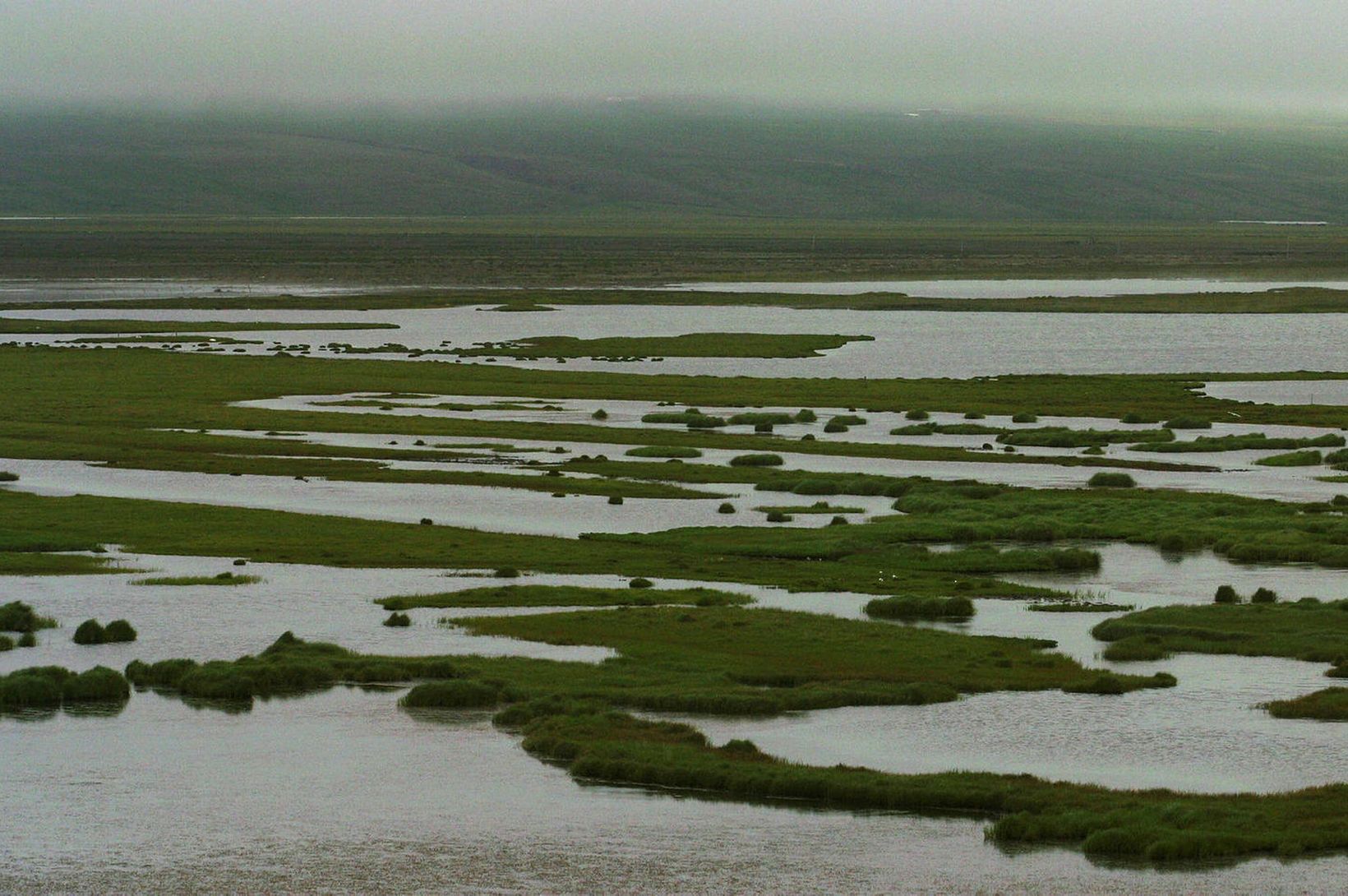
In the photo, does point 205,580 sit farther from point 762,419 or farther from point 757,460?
point 762,419

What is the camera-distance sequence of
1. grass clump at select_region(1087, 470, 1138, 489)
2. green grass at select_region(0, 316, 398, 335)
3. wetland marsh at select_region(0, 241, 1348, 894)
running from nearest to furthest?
1. wetland marsh at select_region(0, 241, 1348, 894)
2. grass clump at select_region(1087, 470, 1138, 489)
3. green grass at select_region(0, 316, 398, 335)

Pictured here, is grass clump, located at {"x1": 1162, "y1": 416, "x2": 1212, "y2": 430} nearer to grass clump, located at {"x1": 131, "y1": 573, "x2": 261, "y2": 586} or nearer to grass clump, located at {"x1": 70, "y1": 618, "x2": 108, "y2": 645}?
grass clump, located at {"x1": 131, "y1": 573, "x2": 261, "y2": 586}

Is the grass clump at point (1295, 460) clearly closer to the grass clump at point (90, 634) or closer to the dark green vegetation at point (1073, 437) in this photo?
the dark green vegetation at point (1073, 437)

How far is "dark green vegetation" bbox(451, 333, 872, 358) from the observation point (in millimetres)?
135875

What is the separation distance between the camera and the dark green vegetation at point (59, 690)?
139ft

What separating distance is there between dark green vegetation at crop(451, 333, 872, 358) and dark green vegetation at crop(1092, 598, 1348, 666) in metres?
86.3

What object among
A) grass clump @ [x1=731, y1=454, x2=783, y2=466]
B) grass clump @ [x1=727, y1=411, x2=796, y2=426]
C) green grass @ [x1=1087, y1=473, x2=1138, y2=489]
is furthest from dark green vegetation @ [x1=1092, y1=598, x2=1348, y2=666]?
grass clump @ [x1=727, y1=411, x2=796, y2=426]

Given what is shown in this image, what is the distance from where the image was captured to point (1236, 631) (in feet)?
156

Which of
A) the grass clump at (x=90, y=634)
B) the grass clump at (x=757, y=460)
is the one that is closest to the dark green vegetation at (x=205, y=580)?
the grass clump at (x=90, y=634)

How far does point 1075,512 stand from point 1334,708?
25891 mm

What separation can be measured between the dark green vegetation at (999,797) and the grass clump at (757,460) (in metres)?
42.5

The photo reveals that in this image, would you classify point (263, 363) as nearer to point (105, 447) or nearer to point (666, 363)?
point (666, 363)

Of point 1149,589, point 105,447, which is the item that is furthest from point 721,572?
point 105,447

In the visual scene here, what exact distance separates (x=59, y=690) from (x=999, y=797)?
2002cm
